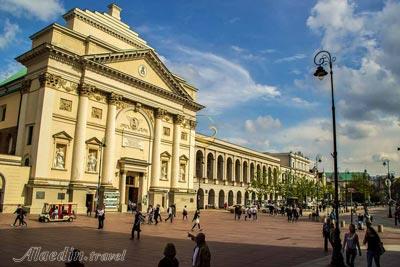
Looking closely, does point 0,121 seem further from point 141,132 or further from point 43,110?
point 141,132

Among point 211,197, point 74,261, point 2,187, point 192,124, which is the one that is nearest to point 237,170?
point 211,197

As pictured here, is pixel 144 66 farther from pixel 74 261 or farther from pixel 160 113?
pixel 74 261

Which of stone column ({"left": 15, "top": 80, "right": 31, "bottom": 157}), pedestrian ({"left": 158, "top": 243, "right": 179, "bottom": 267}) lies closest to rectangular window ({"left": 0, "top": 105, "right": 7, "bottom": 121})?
stone column ({"left": 15, "top": 80, "right": 31, "bottom": 157})

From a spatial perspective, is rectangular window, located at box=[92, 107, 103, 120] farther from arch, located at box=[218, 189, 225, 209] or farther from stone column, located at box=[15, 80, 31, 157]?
arch, located at box=[218, 189, 225, 209]

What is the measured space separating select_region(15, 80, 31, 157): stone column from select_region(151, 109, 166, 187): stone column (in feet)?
54.3

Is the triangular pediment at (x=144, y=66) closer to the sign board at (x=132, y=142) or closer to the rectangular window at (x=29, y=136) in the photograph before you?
the sign board at (x=132, y=142)

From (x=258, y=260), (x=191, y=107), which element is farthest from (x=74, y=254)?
(x=191, y=107)

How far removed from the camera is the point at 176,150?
178ft

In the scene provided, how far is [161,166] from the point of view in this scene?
52594 millimetres

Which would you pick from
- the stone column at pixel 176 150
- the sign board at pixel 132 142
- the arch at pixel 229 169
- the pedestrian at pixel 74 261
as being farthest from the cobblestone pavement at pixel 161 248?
the arch at pixel 229 169

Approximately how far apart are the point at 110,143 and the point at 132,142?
4394mm

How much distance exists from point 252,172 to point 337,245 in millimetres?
78494

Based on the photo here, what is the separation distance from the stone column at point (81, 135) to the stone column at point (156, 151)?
37.0ft

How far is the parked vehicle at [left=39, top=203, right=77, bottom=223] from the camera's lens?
29041 millimetres
